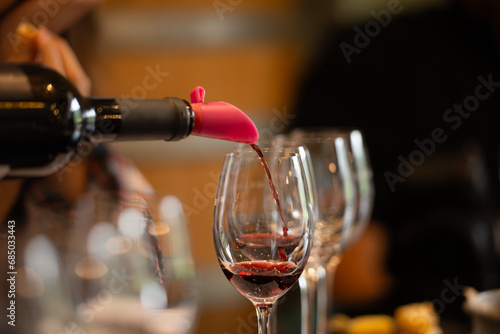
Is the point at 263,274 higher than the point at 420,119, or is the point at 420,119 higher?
the point at 263,274

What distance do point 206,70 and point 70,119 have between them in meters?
1.23

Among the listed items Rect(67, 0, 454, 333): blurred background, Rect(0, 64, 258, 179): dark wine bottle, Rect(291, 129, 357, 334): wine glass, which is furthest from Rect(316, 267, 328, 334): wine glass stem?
Rect(67, 0, 454, 333): blurred background

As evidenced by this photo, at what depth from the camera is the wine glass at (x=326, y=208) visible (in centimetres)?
63

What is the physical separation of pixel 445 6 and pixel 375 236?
816mm

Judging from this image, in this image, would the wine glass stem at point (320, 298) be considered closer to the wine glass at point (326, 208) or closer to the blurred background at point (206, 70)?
the wine glass at point (326, 208)

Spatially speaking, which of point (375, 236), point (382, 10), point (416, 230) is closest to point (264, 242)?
point (375, 236)

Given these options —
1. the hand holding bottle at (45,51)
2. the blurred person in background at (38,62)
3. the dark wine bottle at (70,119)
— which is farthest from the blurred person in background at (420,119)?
the dark wine bottle at (70,119)

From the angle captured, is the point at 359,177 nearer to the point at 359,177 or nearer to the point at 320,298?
the point at 359,177

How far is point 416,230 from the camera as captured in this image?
1.71 m

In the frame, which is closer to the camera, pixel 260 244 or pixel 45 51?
pixel 260 244

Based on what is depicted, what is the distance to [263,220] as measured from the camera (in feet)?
1.48

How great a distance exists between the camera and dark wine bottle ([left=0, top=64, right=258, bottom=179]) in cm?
41

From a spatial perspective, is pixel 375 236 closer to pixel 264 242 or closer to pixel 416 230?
pixel 416 230

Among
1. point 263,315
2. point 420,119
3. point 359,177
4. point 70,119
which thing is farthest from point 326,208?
point 420,119
